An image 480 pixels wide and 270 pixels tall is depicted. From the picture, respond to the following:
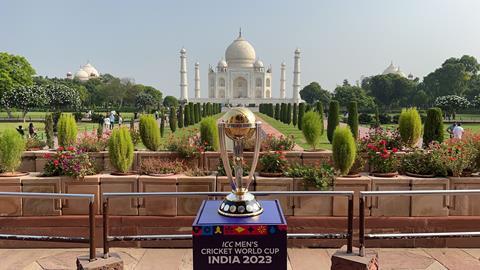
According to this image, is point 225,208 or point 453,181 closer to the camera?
point 225,208

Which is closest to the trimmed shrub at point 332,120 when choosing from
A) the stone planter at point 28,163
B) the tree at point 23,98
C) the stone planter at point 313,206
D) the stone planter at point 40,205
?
the stone planter at point 313,206

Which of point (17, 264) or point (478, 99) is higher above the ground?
point (478, 99)

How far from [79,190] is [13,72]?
145 ft

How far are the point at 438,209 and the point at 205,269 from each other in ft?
11.3

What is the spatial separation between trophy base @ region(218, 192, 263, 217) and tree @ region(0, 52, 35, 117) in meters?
43.2

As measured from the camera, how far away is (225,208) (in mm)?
2686

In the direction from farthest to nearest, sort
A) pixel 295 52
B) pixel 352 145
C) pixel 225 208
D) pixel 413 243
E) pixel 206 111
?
Answer: 1. pixel 295 52
2. pixel 206 111
3. pixel 352 145
4. pixel 413 243
5. pixel 225 208

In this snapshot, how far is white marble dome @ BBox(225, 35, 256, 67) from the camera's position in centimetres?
8712

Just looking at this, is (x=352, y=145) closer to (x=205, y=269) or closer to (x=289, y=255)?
(x=289, y=255)

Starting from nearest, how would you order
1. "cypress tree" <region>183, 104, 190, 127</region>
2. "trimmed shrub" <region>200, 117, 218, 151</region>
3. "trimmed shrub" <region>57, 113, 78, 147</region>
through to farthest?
"trimmed shrub" <region>200, 117, 218, 151</region> → "trimmed shrub" <region>57, 113, 78, 147</region> → "cypress tree" <region>183, 104, 190, 127</region>

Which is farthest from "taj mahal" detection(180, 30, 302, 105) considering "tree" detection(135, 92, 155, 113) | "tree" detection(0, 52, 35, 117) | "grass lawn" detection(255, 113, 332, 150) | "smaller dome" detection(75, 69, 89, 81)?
"grass lawn" detection(255, 113, 332, 150)

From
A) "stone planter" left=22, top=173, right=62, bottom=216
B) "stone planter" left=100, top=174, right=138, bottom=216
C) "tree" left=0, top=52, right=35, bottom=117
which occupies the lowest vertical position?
"stone planter" left=22, top=173, right=62, bottom=216

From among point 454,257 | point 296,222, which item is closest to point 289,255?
point 296,222

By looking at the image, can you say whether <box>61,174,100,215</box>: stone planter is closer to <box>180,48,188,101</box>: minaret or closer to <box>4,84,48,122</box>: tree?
<box>4,84,48,122</box>: tree
